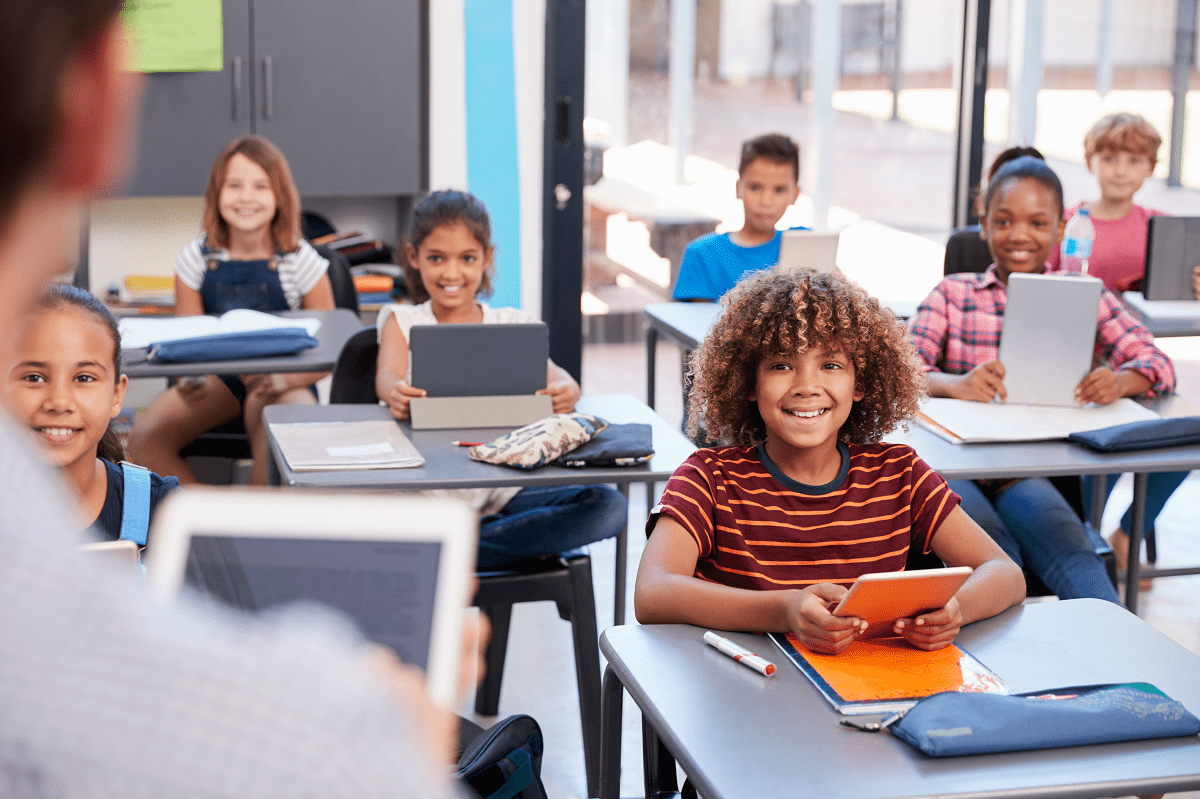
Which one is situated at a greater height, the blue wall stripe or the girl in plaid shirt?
the blue wall stripe

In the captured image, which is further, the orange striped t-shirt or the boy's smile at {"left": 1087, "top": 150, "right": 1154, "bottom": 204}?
the boy's smile at {"left": 1087, "top": 150, "right": 1154, "bottom": 204}

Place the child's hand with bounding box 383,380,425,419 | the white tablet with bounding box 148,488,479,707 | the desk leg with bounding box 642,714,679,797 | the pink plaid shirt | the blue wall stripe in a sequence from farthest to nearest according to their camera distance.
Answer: the blue wall stripe < the pink plaid shirt < the child's hand with bounding box 383,380,425,419 < the desk leg with bounding box 642,714,679,797 < the white tablet with bounding box 148,488,479,707

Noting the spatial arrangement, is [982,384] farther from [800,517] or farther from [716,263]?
[716,263]

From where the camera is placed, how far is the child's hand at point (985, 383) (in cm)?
255

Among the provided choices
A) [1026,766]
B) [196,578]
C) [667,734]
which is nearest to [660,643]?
[667,734]

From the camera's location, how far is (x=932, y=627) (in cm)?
141

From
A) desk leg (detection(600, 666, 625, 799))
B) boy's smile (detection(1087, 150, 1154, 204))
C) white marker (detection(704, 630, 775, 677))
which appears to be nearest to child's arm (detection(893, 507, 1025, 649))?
white marker (detection(704, 630, 775, 677))

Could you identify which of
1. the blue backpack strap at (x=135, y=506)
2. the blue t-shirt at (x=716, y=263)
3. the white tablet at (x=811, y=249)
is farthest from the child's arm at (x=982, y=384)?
the blue backpack strap at (x=135, y=506)

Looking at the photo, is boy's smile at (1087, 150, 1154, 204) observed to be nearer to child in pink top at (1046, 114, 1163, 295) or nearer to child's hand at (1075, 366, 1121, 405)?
child in pink top at (1046, 114, 1163, 295)

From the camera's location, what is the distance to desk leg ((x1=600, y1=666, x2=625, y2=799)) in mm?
1490

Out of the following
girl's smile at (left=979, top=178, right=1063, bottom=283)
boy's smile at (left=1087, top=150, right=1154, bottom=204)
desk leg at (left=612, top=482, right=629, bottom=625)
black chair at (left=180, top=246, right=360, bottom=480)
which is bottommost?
desk leg at (left=612, top=482, right=629, bottom=625)

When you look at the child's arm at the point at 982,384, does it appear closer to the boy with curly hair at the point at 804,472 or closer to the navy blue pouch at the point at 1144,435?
the navy blue pouch at the point at 1144,435

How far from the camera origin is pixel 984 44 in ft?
15.1

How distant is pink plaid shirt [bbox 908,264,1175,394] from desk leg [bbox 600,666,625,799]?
1415 millimetres
